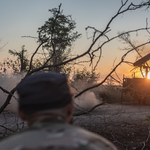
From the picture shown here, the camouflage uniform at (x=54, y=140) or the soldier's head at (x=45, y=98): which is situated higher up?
the soldier's head at (x=45, y=98)

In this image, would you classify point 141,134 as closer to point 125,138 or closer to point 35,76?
point 125,138

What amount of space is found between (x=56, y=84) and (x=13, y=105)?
13834 mm

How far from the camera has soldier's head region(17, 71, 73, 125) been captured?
3.22 feet

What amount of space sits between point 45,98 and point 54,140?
23cm

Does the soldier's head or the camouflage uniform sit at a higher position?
the soldier's head

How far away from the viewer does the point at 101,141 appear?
89 centimetres

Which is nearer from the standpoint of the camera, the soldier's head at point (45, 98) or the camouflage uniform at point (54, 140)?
the camouflage uniform at point (54, 140)

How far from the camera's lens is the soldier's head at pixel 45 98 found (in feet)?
3.22

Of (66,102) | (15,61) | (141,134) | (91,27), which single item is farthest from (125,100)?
(66,102)

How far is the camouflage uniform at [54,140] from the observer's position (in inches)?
31.7

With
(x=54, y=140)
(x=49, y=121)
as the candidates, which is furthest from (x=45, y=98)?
(x=54, y=140)

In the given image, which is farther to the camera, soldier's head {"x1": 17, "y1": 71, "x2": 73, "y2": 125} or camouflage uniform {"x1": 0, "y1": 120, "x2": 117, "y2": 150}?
soldier's head {"x1": 17, "y1": 71, "x2": 73, "y2": 125}

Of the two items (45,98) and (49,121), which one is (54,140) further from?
(45,98)

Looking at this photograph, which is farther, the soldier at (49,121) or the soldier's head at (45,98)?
the soldier's head at (45,98)
